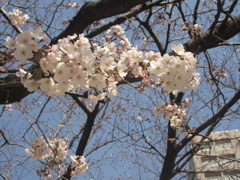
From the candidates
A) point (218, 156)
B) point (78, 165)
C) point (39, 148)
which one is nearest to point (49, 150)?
point (39, 148)

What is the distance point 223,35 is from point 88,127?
102 inches

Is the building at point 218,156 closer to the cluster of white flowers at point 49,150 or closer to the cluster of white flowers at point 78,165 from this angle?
the cluster of white flowers at point 78,165

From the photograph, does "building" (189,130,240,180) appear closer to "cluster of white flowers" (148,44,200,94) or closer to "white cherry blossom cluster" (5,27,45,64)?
"cluster of white flowers" (148,44,200,94)

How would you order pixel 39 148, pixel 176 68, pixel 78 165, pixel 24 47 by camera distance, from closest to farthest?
pixel 24 47 → pixel 176 68 → pixel 39 148 → pixel 78 165

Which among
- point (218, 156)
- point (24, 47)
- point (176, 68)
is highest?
point (218, 156)

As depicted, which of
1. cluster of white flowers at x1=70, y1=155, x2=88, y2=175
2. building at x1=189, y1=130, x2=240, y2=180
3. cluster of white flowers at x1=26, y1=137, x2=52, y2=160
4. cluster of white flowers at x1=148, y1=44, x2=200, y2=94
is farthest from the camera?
building at x1=189, y1=130, x2=240, y2=180

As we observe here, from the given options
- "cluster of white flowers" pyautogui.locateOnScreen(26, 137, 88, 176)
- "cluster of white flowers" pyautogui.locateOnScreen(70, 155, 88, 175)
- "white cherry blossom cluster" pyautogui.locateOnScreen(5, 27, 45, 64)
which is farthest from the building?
"white cherry blossom cluster" pyautogui.locateOnScreen(5, 27, 45, 64)

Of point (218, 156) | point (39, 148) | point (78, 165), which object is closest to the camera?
point (39, 148)

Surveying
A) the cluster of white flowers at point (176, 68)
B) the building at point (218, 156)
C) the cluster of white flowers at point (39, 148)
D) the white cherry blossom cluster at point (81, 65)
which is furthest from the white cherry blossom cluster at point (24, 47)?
the building at point (218, 156)

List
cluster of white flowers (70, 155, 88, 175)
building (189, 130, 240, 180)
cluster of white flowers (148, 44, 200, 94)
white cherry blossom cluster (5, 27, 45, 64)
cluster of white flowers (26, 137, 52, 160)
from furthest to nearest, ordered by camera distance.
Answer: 1. building (189, 130, 240, 180)
2. cluster of white flowers (70, 155, 88, 175)
3. cluster of white flowers (26, 137, 52, 160)
4. cluster of white flowers (148, 44, 200, 94)
5. white cherry blossom cluster (5, 27, 45, 64)

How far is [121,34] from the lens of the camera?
3.95m

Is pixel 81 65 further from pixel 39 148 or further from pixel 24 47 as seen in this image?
pixel 39 148

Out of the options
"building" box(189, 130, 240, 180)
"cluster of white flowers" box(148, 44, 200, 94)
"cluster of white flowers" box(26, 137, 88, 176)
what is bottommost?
"cluster of white flowers" box(26, 137, 88, 176)

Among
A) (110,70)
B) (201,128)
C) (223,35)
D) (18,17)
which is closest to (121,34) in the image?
(18,17)
